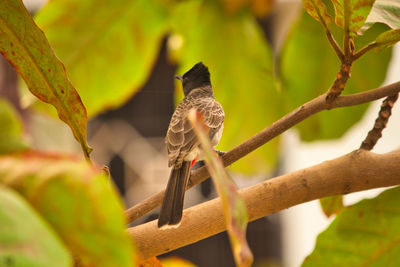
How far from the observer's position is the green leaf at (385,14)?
380mm

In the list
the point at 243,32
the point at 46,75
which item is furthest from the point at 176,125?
the point at 243,32

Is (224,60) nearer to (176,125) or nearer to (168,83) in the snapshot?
(176,125)

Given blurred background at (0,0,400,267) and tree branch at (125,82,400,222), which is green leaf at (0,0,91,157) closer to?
tree branch at (125,82,400,222)

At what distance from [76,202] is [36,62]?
18cm

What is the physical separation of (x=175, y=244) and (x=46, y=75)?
0.15m

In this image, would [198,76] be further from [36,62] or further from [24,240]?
[24,240]

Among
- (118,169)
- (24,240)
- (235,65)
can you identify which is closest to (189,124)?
(235,65)

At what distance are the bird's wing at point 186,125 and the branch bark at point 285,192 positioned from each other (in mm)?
125

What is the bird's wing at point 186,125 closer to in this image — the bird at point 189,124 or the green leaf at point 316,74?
the bird at point 189,124

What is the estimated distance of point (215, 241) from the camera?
2105 mm

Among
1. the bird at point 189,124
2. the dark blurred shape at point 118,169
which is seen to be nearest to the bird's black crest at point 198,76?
the bird at point 189,124

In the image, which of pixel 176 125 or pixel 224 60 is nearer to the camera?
pixel 176 125

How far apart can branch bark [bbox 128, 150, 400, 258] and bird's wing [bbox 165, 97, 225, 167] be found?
0.12 meters

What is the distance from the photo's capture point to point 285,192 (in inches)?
15.6
